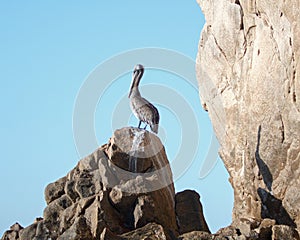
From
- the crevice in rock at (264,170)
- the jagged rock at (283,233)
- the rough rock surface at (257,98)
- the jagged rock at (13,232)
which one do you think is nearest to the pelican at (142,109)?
the rough rock surface at (257,98)

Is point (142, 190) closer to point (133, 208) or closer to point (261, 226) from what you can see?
point (133, 208)

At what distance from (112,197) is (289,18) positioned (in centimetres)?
1021

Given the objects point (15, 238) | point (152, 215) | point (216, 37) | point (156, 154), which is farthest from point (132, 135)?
point (216, 37)

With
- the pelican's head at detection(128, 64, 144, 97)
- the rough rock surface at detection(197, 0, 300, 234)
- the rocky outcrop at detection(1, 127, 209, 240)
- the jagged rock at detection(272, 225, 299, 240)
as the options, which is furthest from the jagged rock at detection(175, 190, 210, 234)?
the jagged rock at detection(272, 225, 299, 240)

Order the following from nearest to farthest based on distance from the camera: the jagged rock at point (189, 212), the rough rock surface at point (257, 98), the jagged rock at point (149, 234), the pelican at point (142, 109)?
the jagged rock at point (149, 234)
the pelican at point (142, 109)
the rough rock surface at point (257, 98)
the jagged rock at point (189, 212)

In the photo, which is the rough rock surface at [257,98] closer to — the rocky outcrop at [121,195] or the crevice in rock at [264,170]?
the crevice in rock at [264,170]

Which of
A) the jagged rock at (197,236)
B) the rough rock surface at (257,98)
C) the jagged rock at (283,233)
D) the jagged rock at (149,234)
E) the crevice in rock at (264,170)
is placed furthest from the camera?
the crevice in rock at (264,170)

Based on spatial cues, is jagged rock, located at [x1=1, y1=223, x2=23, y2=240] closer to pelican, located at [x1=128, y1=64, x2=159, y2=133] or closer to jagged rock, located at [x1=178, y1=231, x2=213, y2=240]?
pelican, located at [x1=128, y1=64, x2=159, y2=133]

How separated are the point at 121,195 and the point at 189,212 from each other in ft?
14.9

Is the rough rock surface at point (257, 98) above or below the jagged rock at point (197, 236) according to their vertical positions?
above

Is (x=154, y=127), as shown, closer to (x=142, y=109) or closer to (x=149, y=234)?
(x=142, y=109)

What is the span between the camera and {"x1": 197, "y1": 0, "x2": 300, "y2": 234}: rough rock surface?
1426 inches

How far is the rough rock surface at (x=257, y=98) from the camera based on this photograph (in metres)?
36.2

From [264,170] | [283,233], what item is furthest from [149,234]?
[264,170]
